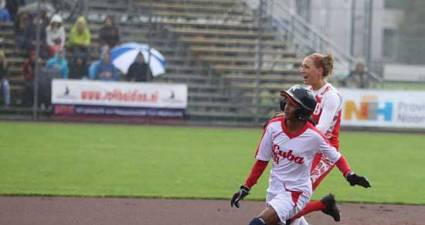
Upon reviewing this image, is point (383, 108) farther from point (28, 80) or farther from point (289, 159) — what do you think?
point (289, 159)

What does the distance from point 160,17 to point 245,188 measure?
2131cm

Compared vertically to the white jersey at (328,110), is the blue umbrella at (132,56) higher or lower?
higher

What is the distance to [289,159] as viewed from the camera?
7297mm

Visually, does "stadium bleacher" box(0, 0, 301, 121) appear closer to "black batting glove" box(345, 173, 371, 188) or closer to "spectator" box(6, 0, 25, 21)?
"spectator" box(6, 0, 25, 21)

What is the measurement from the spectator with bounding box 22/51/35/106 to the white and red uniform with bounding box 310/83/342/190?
56.0ft

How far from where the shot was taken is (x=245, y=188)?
736cm

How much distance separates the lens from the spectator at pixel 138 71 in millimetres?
25250

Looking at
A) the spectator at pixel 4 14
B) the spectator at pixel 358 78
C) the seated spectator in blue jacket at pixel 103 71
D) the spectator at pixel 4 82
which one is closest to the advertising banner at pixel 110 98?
the seated spectator in blue jacket at pixel 103 71

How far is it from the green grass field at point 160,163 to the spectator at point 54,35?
2.84 metres

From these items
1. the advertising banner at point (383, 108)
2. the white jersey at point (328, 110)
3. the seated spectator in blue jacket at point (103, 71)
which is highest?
the seated spectator in blue jacket at point (103, 71)

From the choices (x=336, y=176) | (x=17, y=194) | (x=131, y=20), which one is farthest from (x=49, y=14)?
(x=17, y=194)

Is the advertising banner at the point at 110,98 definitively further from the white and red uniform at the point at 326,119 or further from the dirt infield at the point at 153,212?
the white and red uniform at the point at 326,119

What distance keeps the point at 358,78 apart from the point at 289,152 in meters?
19.6

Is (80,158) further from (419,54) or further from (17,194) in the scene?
(419,54)
